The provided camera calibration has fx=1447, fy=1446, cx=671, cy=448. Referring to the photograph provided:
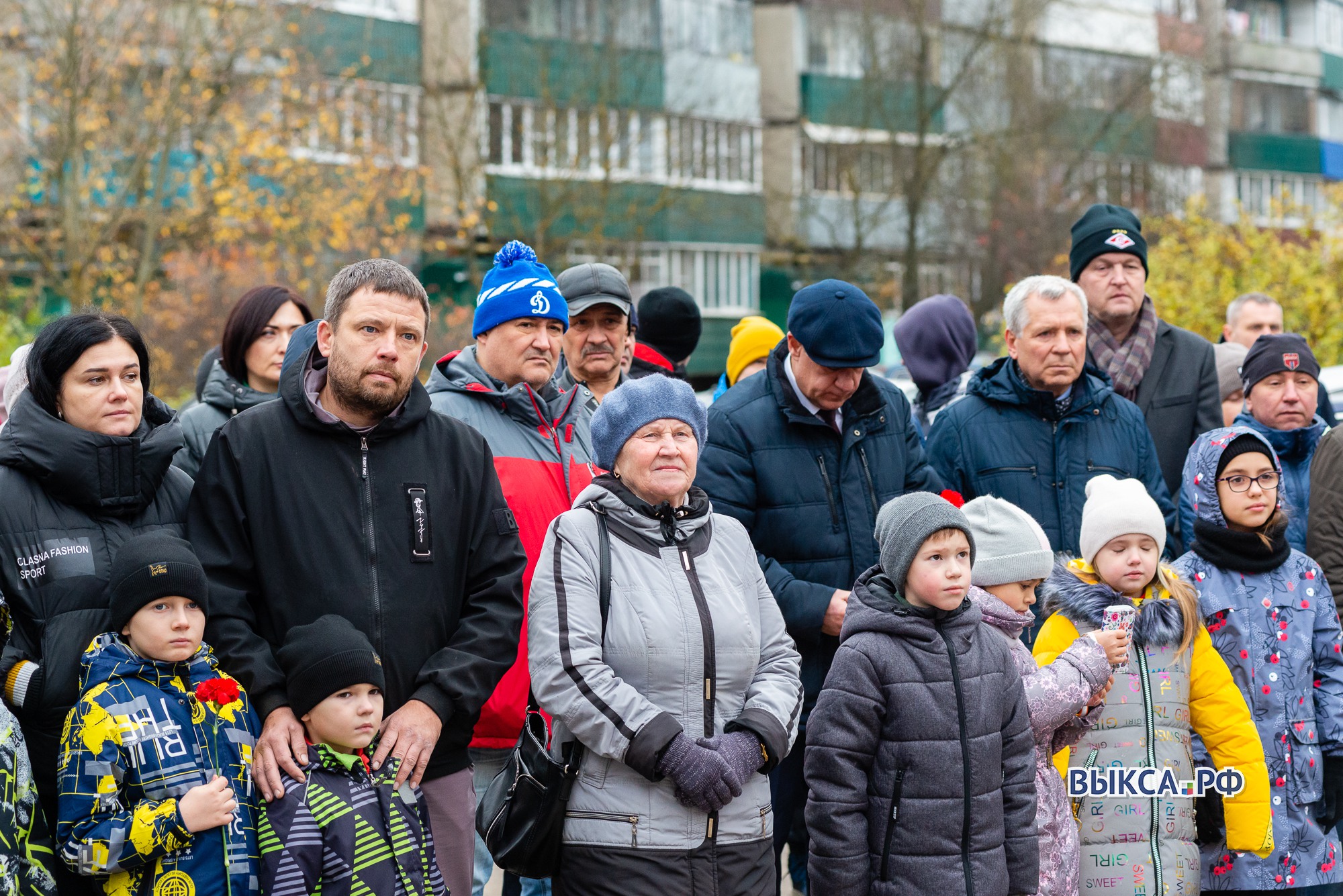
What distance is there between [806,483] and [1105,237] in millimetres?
2127

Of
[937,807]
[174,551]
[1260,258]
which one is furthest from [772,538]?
[1260,258]

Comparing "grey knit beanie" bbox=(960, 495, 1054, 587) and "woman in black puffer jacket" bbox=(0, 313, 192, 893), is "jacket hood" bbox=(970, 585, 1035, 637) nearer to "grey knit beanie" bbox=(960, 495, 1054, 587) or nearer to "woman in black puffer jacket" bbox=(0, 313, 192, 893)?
"grey knit beanie" bbox=(960, 495, 1054, 587)

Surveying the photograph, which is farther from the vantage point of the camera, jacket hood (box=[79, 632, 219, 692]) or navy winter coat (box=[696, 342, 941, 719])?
navy winter coat (box=[696, 342, 941, 719])

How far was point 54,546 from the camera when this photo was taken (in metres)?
3.62

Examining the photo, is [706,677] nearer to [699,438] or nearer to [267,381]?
[699,438]

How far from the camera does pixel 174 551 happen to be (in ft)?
11.7

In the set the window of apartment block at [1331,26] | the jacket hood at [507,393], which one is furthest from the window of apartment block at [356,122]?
the window of apartment block at [1331,26]

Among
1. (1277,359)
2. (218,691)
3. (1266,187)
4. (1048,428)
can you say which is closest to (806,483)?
(1048,428)

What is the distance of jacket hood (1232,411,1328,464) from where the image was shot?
20.1 ft

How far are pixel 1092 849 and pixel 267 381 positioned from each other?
3.56 m

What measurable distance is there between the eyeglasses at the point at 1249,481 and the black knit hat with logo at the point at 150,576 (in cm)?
349

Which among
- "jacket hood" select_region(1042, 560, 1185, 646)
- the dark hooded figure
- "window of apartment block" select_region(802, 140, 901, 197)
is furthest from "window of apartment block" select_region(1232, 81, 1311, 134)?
"jacket hood" select_region(1042, 560, 1185, 646)

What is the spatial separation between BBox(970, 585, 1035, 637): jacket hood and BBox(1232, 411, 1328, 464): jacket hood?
2130 millimetres

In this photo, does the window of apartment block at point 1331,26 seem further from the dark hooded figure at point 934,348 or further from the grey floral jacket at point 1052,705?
the grey floral jacket at point 1052,705
